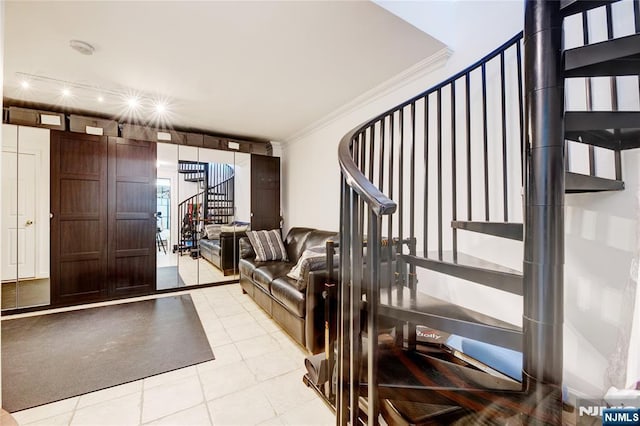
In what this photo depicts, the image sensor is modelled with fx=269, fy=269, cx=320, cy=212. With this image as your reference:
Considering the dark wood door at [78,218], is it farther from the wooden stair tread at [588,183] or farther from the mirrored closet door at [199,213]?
the wooden stair tread at [588,183]

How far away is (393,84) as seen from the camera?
266 cm

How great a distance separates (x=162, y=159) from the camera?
3889mm

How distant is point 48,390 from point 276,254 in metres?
2.41

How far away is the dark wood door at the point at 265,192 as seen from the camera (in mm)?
4558

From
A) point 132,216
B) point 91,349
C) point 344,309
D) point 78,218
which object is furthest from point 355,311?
point 78,218

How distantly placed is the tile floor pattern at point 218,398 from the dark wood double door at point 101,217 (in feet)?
6.89

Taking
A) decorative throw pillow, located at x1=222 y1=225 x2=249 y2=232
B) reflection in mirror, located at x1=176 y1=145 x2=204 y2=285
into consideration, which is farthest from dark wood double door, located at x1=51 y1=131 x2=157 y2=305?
decorative throw pillow, located at x1=222 y1=225 x2=249 y2=232

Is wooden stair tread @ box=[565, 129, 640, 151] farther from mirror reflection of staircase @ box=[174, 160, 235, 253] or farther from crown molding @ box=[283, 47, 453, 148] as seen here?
mirror reflection of staircase @ box=[174, 160, 235, 253]

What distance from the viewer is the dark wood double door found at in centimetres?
327

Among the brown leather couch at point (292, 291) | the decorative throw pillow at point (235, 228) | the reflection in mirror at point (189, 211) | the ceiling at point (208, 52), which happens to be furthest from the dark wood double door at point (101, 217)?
the brown leather couch at point (292, 291)

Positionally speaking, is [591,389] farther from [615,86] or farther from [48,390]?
[48,390]

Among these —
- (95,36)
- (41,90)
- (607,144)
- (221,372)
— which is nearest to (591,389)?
(607,144)

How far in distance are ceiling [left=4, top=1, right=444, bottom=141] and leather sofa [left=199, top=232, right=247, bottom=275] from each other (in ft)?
6.50

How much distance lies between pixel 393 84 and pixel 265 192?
278 cm
